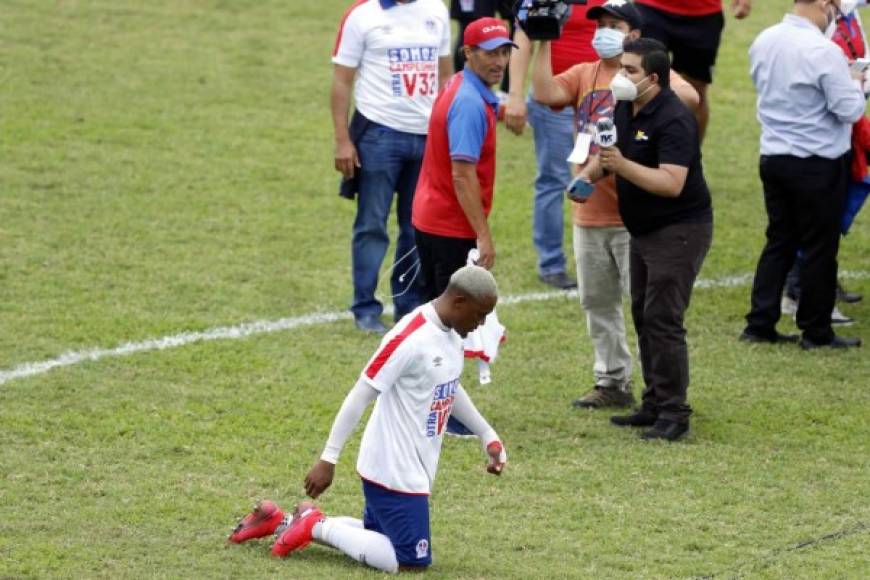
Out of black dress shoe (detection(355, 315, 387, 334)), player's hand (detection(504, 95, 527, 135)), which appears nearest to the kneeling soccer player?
player's hand (detection(504, 95, 527, 135))

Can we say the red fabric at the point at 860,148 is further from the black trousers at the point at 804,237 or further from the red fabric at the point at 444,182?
the red fabric at the point at 444,182

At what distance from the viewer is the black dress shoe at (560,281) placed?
12.4m

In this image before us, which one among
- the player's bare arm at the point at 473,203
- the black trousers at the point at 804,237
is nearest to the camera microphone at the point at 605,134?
the player's bare arm at the point at 473,203

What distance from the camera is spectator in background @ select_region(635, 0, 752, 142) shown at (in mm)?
13430

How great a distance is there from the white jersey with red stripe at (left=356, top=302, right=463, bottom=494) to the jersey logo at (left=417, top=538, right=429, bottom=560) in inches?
8.6

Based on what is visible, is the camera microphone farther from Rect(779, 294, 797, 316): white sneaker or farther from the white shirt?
Rect(779, 294, 797, 316): white sneaker

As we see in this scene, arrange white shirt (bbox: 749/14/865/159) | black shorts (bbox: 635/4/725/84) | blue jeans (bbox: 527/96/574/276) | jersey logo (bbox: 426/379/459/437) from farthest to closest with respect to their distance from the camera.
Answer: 1. black shorts (bbox: 635/4/725/84)
2. blue jeans (bbox: 527/96/574/276)
3. white shirt (bbox: 749/14/865/159)
4. jersey logo (bbox: 426/379/459/437)

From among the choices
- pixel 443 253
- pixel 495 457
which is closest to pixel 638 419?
pixel 443 253

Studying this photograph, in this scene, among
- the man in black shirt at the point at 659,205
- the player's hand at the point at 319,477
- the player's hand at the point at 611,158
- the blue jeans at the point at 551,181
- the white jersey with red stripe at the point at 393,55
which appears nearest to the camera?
the player's hand at the point at 319,477

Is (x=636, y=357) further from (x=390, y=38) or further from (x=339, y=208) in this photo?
(x=339, y=208)

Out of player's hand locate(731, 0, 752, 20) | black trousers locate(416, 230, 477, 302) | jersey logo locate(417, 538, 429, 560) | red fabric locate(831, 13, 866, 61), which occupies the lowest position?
jersey logo locate(417, 538, 429, 560)

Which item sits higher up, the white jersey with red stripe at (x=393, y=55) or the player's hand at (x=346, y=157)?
the white jersey with red stripe at (x=393, y=55)

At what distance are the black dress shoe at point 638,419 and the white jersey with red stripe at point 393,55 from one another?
8.49 feet

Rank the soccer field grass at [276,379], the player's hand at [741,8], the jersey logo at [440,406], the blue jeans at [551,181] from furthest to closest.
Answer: the player's hand at [741,8]
the blue jeans at [551,181]
the soccer field grass at [276,379]
the jersey logo at [440,406]
